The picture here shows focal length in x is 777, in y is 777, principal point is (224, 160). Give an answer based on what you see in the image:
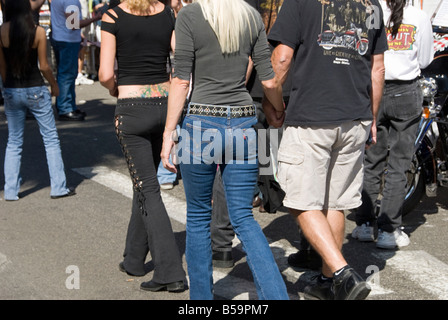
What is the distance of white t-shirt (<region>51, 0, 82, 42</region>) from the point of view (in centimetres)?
1156

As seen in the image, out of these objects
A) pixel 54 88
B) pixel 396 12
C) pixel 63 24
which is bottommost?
pixel 63 24

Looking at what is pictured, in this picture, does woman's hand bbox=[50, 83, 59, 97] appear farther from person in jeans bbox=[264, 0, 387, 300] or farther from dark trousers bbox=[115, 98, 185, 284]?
person in jeans bbox=[264, 0, 387, 300]

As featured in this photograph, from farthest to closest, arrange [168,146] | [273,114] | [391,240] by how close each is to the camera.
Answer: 1. [391,240]
2. [273,114]
3. [168,146]

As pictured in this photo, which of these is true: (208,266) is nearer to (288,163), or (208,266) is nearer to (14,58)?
(288,163)

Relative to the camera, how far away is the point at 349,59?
457cm

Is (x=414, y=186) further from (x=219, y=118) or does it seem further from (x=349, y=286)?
(x=219, y=118)

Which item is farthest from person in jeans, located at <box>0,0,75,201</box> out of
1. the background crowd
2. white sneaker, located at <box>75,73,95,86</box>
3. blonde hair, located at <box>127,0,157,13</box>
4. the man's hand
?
white sneaker, located at <box>75,73,95,86</box>

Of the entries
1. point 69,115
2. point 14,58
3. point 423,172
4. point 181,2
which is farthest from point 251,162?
point 69,115

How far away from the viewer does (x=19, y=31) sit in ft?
22.3

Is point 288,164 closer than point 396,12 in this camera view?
Yes

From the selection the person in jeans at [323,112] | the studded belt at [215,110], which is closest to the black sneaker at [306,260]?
the person in jeans at [323,112]

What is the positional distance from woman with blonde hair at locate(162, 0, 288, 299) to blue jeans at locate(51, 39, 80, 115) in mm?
7348

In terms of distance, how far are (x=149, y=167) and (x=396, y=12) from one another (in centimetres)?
220

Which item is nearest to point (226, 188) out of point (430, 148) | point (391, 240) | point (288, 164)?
point (288, 164)
